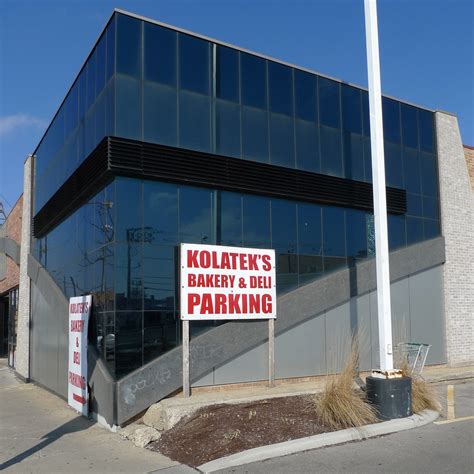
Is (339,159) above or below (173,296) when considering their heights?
above

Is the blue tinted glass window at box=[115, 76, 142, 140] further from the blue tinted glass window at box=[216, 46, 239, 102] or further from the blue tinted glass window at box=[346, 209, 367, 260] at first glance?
the blue tinted glass window at box=[346, 209, 367, 260]

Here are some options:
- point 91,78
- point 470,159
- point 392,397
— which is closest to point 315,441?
point 392,397

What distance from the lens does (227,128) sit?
12.4 meters

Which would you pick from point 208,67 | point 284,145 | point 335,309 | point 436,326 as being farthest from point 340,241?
point 208,67

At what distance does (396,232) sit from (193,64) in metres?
6.98

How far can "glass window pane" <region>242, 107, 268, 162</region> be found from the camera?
12688 mm

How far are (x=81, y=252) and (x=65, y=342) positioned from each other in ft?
8.54

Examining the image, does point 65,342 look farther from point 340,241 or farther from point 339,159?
point 339,159

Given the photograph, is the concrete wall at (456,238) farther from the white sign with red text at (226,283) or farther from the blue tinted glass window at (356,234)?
the white sign with red text at (226,283)

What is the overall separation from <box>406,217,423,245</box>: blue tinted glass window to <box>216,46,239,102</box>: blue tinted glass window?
20.2ft

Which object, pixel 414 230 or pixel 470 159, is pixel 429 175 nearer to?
pixel 414 230

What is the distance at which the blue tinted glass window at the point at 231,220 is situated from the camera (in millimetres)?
11914

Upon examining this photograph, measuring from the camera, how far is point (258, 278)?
11.9 metres

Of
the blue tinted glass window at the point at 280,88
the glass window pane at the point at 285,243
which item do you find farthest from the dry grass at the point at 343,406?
the blue tinted glass window at the point at 280,88
